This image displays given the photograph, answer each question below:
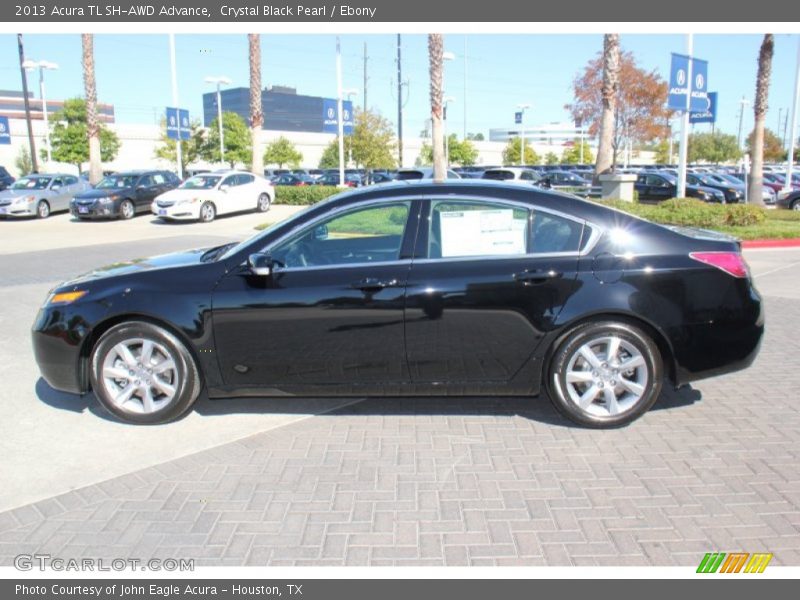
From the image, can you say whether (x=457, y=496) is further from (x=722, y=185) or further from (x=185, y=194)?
(x=722, y=185)

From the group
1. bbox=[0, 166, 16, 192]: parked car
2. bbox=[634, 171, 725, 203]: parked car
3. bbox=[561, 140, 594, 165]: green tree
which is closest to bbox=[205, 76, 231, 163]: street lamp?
bbox=[0, 166, 16, 192]: parked car

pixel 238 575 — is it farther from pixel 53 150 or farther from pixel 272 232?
pixel 53 150

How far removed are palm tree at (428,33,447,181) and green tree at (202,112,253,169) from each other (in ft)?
108

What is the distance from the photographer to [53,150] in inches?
A: 1884

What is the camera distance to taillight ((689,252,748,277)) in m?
→ 4.44

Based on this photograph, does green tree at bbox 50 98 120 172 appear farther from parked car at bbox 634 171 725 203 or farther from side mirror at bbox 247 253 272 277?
side mirror at bbox 247 253 272 277

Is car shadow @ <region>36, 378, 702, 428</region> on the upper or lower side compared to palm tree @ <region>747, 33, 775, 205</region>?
lower

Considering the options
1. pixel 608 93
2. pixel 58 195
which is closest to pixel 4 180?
pixel 58 195

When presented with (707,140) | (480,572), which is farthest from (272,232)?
(707,140)

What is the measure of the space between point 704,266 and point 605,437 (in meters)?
1.34

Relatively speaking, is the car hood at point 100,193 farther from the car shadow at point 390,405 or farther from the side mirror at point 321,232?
the side mirror at point 321,232

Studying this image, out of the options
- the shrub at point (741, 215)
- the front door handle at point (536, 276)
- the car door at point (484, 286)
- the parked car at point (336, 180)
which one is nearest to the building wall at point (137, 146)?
the parked car at point (336, 180)

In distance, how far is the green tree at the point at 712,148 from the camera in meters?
74.2

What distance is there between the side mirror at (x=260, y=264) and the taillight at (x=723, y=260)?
286 cm
